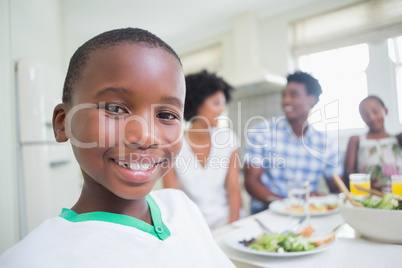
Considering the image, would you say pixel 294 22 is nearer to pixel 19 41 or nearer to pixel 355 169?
pixel 355 169

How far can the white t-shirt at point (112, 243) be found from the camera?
343 millimetres

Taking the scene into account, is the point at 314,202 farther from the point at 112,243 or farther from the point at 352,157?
the point at 112,243

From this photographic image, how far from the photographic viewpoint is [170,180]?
1.25 m

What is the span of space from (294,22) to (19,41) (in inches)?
102

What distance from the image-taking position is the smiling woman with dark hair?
4.25 feet

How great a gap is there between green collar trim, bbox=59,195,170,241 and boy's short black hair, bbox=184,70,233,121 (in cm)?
103

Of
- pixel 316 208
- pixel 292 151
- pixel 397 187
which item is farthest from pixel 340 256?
pixel 292 151

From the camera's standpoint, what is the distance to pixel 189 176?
131cm

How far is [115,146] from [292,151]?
4.92 ft

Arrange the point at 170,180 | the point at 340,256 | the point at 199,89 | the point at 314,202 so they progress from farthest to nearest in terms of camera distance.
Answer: the point at 199,89 → the point at 170,180 → the point at 314,202 → the point at 340,256

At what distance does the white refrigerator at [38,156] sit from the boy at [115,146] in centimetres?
77

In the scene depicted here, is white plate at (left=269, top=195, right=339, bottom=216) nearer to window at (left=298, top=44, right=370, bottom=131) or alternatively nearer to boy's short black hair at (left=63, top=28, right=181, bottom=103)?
window at (left=298, top=44, right=370, bottom=131)

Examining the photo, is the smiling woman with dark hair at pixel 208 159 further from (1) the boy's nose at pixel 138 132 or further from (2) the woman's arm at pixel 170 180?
(1) the boy's nose at pixel 138 132

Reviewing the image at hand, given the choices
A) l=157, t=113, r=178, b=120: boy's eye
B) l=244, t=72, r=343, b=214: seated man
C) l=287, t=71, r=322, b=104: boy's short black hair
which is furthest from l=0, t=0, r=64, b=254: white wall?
l=287, t=71, r=322, b=104: boy's short black hair
